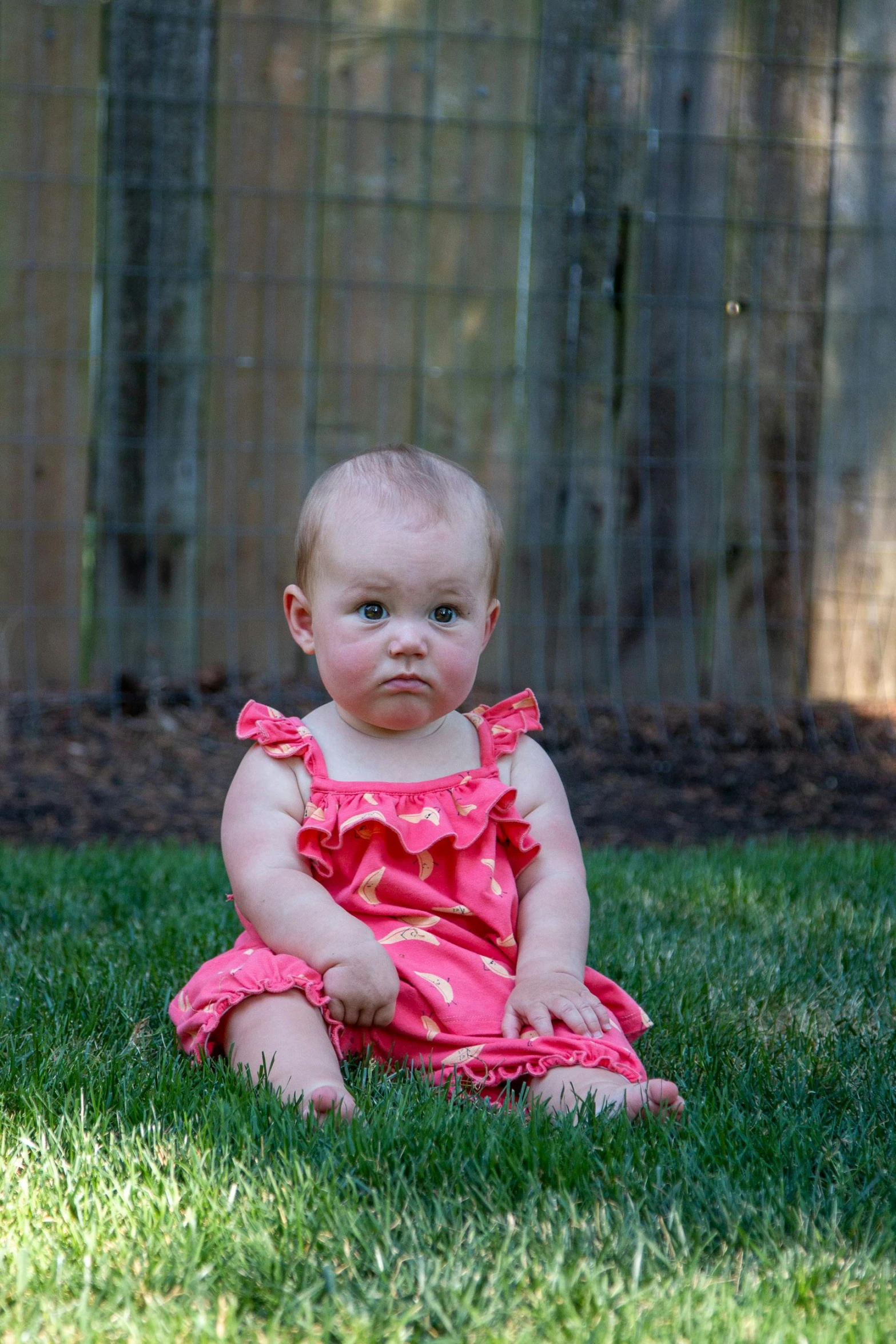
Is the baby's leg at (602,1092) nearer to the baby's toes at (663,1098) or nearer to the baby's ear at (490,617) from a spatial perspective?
the baby's toes at (663,1098)

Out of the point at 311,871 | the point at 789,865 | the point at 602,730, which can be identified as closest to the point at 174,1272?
the point at 311,871

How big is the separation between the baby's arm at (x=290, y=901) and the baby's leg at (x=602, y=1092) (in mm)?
225

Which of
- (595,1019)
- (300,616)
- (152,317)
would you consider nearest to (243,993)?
(595,1019)

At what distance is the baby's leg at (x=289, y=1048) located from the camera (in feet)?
5.21

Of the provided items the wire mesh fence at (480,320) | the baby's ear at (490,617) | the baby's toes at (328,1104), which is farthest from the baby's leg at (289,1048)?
the wire mesh fence at (480,320)

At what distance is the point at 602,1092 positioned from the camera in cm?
162

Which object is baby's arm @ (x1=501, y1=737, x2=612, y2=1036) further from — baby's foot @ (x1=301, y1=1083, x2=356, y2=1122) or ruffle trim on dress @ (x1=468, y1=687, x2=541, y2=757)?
baby's foot @ (x1=301, y1=1083, x2=356, y2=1122)

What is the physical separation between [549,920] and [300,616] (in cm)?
57

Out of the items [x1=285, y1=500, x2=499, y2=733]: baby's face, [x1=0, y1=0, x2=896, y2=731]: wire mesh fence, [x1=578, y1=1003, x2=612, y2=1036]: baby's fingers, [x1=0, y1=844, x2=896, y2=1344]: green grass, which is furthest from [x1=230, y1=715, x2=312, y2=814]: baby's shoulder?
A: [x1=0, y1=0, x2=896, y2=731]: wire mesh fence

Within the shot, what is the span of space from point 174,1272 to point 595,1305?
370mm

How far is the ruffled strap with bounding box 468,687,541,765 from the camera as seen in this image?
2.05 meters

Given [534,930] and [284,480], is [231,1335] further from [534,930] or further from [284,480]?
[284,480]

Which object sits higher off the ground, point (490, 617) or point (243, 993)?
point (490, 617)

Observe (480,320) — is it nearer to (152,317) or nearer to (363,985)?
(152,317)
